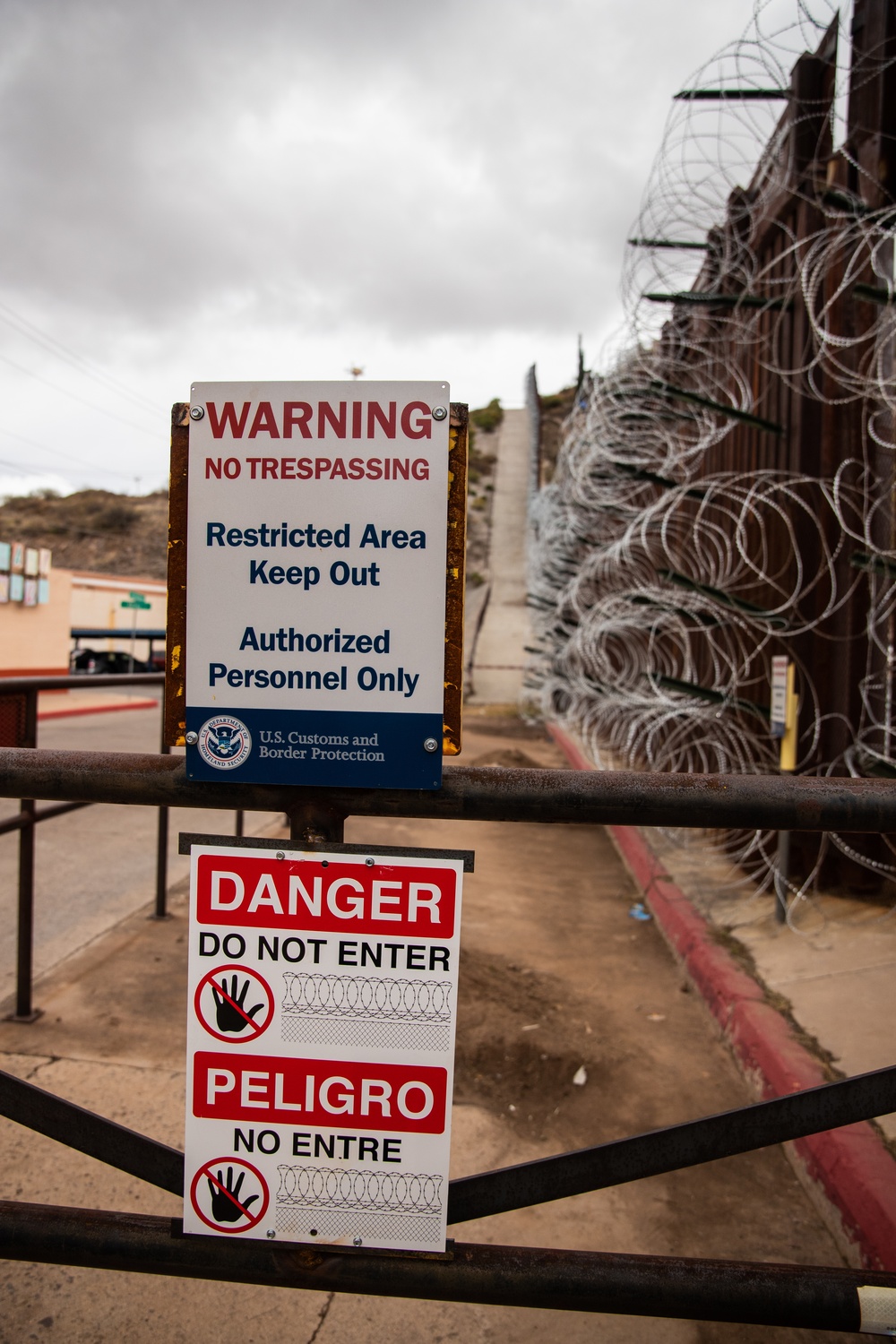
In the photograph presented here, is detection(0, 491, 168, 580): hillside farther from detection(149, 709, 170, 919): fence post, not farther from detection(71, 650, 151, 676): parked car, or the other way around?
detection(149, 709, 170, 919): fence post

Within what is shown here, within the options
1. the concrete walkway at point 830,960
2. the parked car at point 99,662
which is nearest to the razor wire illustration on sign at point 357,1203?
the concrete walkway at point 830,960

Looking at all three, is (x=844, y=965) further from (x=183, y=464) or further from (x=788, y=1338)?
(x=183, y=464)

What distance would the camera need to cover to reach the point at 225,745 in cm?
168

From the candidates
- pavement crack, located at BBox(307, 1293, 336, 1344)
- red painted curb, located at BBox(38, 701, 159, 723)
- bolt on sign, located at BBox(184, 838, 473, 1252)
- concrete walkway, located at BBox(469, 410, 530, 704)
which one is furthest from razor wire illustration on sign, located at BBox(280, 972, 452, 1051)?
concrete walkway, located at BBox(469, 410, 530, 704)

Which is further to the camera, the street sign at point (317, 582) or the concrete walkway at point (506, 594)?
the concrete walkway at point (506, 594)

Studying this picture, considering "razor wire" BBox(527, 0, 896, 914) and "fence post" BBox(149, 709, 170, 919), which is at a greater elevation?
"razor wire" BBox(527, 0, 896, 914)

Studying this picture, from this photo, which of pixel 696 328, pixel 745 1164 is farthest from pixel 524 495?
pixel 745 1164

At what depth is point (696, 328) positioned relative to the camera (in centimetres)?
919

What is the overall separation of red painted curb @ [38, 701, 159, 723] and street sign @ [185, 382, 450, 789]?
17688 millimetres

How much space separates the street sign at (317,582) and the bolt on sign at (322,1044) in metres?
0.19

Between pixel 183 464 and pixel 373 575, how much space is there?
1.30 ft

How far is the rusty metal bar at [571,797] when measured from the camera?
65.1 inches

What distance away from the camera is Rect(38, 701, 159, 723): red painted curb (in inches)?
765

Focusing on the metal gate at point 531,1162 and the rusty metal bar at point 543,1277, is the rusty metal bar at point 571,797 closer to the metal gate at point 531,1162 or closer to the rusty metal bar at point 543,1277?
the metal gate at point 531,1162
